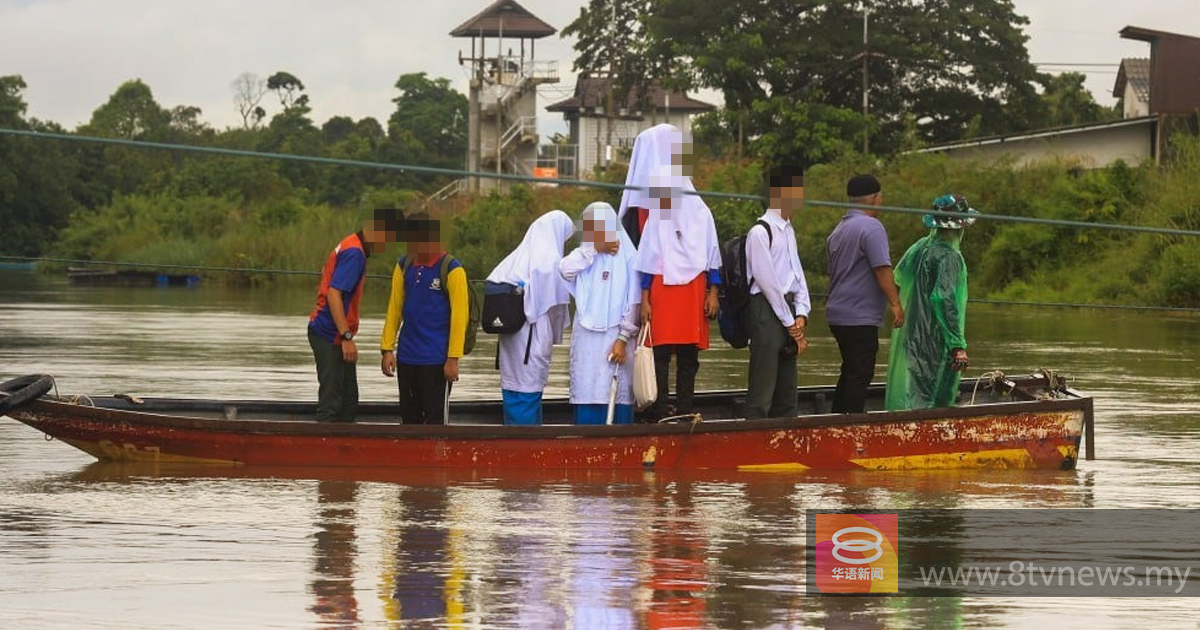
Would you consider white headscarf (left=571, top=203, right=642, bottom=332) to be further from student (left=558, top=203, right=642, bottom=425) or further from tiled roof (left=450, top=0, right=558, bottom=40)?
tiled roof (left=450, top=0, right=558, bottom=40)

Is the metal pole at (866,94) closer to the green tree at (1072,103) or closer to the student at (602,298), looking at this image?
the green tree at (1072,103)

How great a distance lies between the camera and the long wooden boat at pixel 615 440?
1039 cm

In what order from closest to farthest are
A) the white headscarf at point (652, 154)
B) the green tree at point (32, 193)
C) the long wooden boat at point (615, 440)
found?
the long wooden boat at point (615, 440), the white headscarf at point (652, 154), the green tree at point (32, 193)

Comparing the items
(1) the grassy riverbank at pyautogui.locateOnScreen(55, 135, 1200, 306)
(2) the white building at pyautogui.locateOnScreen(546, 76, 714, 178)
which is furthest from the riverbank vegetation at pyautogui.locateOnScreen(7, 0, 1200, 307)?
(2) the white building at pyautogui.locateOnScreen(546, 76, 714, 178)

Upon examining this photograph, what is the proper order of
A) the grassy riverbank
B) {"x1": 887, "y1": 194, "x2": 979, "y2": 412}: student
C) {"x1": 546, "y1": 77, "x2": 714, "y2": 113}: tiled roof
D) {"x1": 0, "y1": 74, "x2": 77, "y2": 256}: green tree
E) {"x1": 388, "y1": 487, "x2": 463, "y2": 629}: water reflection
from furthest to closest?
1. {"x1": 546, "y1": 77, "x2": 714, "y2": 113}: tiled roof
2. {"x1": 0, "y1": 74, "x2": 77, "y2": 256}: green tree
3. the grassy riverbank
4. {"x1": 887, "y1": 194, "x2": 979, "y2": 412}: student
5. {"x1": 388, "y1": 487, "x2": 463, "y2": 629}: water reflection

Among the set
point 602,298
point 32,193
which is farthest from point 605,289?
point 32,193

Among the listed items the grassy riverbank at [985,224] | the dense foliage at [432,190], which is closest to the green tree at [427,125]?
the dense foliage at [432,190]

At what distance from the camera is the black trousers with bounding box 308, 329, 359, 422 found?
10.8m

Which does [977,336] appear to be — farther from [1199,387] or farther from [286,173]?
[286,173]

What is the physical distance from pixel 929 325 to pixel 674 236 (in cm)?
174

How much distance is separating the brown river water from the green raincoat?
81 cm

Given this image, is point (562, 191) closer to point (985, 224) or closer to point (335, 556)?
point (985, 224)

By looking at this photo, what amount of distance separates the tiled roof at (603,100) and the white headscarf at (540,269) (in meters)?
56.0

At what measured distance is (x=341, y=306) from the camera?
10578 millimetres
